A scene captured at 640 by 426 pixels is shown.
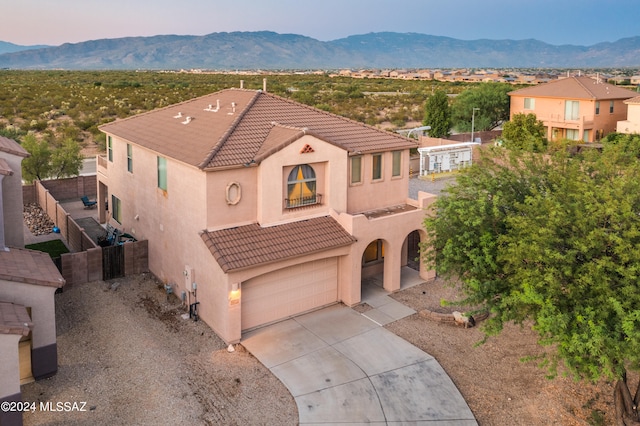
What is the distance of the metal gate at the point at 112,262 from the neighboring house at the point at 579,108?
42.6 m

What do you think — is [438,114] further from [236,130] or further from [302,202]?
[302,202]

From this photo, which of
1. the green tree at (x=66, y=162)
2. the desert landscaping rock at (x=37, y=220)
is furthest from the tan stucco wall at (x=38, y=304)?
the green tree at (x=66, y=162)

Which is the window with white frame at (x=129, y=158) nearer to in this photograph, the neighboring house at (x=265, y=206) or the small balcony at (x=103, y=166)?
the neighboring house at (x=265, y=206)

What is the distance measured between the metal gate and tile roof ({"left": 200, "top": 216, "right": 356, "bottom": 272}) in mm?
5826

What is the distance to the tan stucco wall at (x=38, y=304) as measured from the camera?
568 inches

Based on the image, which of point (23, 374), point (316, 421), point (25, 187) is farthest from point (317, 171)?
point (25, 187)

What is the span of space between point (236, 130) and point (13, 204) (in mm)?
7597

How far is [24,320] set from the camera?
43.7 feet

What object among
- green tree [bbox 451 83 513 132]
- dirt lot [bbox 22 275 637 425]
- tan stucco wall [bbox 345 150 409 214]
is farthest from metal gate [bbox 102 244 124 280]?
green tree [bbox 451 83 513 132]

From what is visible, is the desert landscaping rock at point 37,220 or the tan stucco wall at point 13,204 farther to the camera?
the desert landscaping rock at point 37,220

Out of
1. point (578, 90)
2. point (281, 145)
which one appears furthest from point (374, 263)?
point (578, 90)

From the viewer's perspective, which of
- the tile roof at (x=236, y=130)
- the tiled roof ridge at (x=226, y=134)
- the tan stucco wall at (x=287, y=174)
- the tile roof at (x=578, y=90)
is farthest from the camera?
the tile roof at (x=578, y=90)

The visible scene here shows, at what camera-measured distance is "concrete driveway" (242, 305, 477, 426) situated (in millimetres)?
14133

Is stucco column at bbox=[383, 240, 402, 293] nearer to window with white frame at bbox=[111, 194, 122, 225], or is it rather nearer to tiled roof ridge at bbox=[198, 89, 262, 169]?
tiled roof ridge at bbox=[198, 89, 262, 169]
